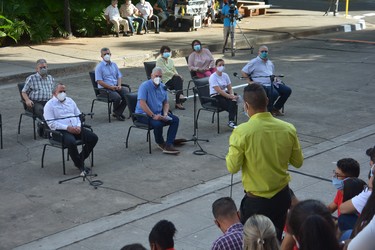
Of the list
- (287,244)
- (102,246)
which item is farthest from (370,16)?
(287,244)

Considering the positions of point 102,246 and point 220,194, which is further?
point 220,194

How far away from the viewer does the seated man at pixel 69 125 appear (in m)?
11.2

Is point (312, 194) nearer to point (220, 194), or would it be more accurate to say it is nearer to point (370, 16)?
point (220, 194)

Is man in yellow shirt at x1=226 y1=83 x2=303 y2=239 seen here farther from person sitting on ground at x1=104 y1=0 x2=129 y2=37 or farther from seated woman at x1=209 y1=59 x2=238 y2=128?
person sitting on ground at x1=104 y1=0 x2=129 y2=37

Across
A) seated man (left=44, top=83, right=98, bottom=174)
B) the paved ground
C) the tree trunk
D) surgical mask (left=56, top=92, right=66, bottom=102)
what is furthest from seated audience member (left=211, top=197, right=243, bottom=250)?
the tree trunk

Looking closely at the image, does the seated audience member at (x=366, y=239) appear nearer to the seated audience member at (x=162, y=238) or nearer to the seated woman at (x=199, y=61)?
the seated audience member at (x=162, y=238)

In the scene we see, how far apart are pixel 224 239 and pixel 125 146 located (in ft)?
23.3

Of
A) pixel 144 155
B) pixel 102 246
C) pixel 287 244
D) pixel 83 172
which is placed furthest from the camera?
pixel 144 155

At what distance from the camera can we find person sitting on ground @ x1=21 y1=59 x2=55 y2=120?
13.1 meters

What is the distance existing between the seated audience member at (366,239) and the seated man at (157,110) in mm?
7732

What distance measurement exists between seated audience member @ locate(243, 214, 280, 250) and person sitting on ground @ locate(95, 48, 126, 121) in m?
9.59

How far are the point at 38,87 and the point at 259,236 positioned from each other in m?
9.05

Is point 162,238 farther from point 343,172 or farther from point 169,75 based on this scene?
point 169,75

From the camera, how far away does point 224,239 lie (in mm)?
5754
